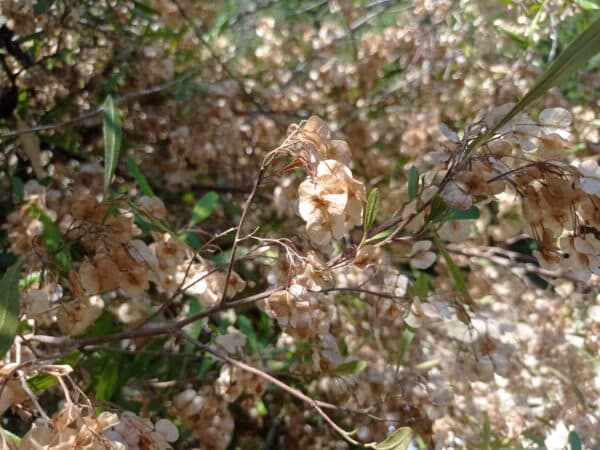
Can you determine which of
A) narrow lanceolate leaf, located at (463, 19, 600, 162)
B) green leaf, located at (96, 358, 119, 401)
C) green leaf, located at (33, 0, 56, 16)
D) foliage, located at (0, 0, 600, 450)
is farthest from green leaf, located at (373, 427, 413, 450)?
green leaf, located at (33, 0, 56, 16)

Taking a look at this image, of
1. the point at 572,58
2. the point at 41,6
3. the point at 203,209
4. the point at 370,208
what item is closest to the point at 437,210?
the point at 370,208

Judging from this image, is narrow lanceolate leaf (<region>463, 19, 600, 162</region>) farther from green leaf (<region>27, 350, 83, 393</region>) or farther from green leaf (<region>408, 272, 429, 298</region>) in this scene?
green leaf (<region>27, 350, 83, 393</region>)

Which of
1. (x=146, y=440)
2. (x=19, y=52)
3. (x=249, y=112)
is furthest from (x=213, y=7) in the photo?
(x=146, y=440)

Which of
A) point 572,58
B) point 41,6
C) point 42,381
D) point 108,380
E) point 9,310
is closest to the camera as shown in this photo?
point 572,58

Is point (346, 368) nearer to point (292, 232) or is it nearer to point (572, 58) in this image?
point (292, 232)

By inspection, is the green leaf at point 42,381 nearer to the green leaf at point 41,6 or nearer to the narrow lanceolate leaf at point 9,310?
the narrow lanceolate leaf at point 9,310

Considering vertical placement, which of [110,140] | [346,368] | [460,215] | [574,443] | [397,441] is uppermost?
[110,140]

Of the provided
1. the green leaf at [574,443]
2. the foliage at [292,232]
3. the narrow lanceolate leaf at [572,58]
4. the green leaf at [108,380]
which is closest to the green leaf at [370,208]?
the foliage at [292,232]
